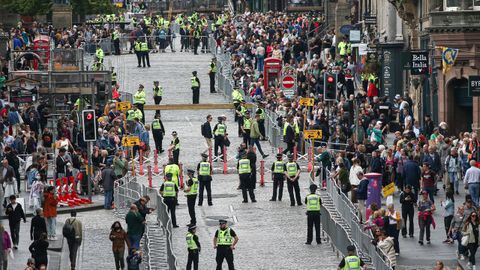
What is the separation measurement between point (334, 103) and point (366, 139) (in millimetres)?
10565

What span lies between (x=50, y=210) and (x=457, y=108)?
59.1 ft

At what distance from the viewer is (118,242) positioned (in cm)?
3594

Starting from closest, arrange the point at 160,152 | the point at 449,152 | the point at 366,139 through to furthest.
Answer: the point at 449,152
the point at 366,139
the point at 160,152

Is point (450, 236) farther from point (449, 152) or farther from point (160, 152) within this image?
point (160, 152)

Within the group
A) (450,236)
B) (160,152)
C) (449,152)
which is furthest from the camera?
(160,152)

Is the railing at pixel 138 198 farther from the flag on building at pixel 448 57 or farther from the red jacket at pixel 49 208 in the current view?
the flag on building at pixel 448 57

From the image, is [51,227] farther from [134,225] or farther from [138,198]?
[134,225]

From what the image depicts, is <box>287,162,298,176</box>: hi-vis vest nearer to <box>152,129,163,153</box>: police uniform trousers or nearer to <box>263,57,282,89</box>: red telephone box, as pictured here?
<box>152,129,163,153</box>: police uniform trousers

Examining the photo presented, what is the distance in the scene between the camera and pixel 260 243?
130ft

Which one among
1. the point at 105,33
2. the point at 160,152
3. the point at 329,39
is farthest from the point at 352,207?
the point at 105,33

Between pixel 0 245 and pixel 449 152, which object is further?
pixel 449 152

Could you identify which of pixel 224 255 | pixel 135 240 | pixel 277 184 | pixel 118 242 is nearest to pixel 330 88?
pixel 277 184

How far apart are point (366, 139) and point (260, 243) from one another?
37.4ft

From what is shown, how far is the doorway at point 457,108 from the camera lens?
5450 cm
